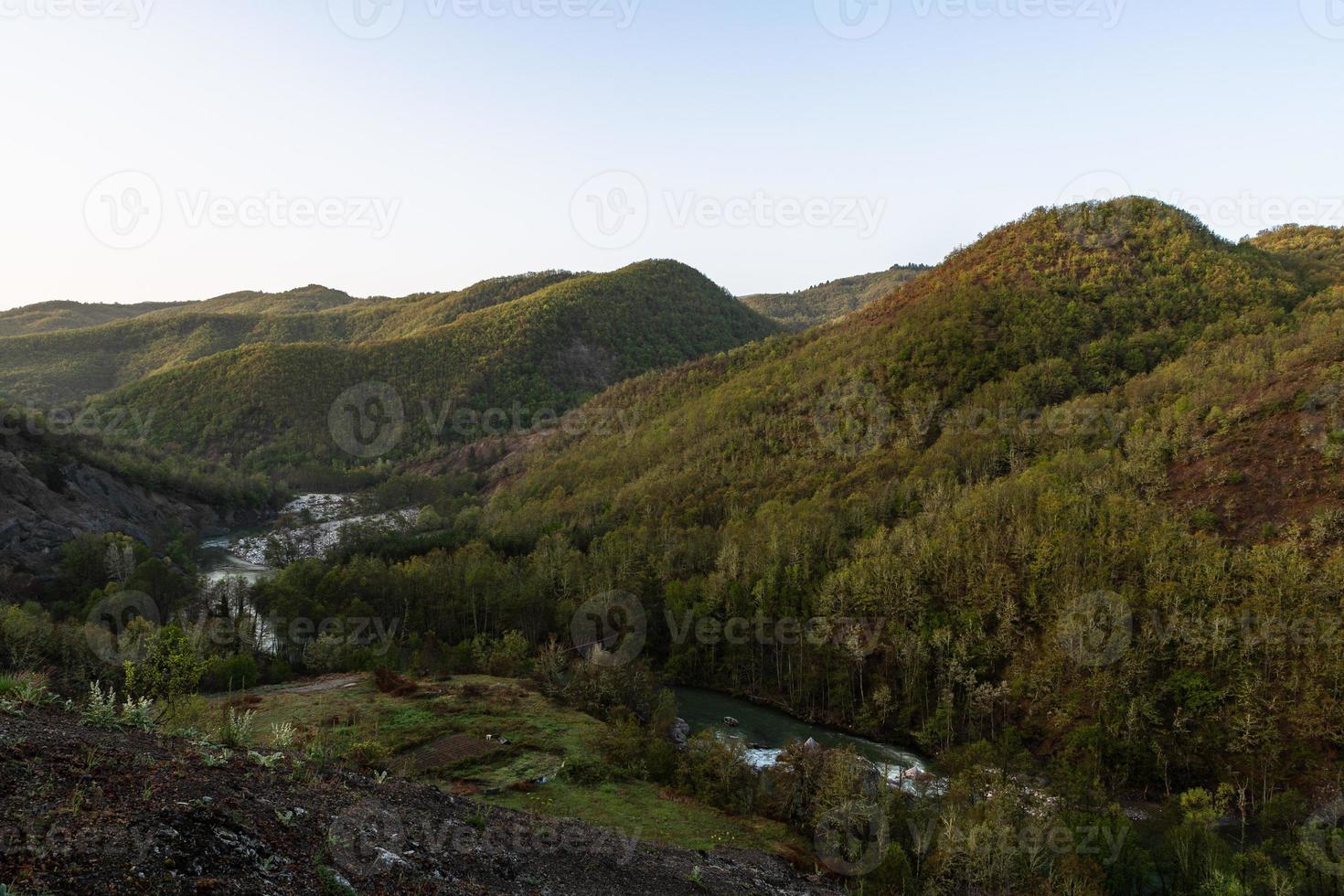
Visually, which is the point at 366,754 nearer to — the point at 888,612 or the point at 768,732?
the point at 768,732

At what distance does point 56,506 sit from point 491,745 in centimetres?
8701

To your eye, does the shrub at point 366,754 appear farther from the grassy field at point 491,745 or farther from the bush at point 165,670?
the bush at point 165,670

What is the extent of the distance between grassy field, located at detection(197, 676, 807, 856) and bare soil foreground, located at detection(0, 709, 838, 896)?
35.4ft

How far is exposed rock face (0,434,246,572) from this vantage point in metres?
88.8

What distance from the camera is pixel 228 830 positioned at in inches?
561

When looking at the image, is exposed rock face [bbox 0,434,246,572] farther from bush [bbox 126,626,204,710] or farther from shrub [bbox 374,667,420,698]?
shrub [bbox 374,667,420,698]

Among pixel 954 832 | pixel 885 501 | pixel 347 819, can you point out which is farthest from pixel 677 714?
pixel 347 819

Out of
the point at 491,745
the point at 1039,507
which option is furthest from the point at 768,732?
the point at 1039,507

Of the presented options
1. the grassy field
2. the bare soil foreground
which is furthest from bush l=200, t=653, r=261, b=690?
the bare soil foreground

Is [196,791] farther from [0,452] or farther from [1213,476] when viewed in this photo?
[0,452]

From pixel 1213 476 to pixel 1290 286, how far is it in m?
79.9

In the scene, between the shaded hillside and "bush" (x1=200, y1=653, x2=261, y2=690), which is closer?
"bush" (x1=200, y1=653, x2=261, y2=690)

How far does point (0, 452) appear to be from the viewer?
3770 inches

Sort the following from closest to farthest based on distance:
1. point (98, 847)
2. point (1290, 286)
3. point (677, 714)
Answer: point (98, 847) < point (677, 714) < point (1290, 286)
